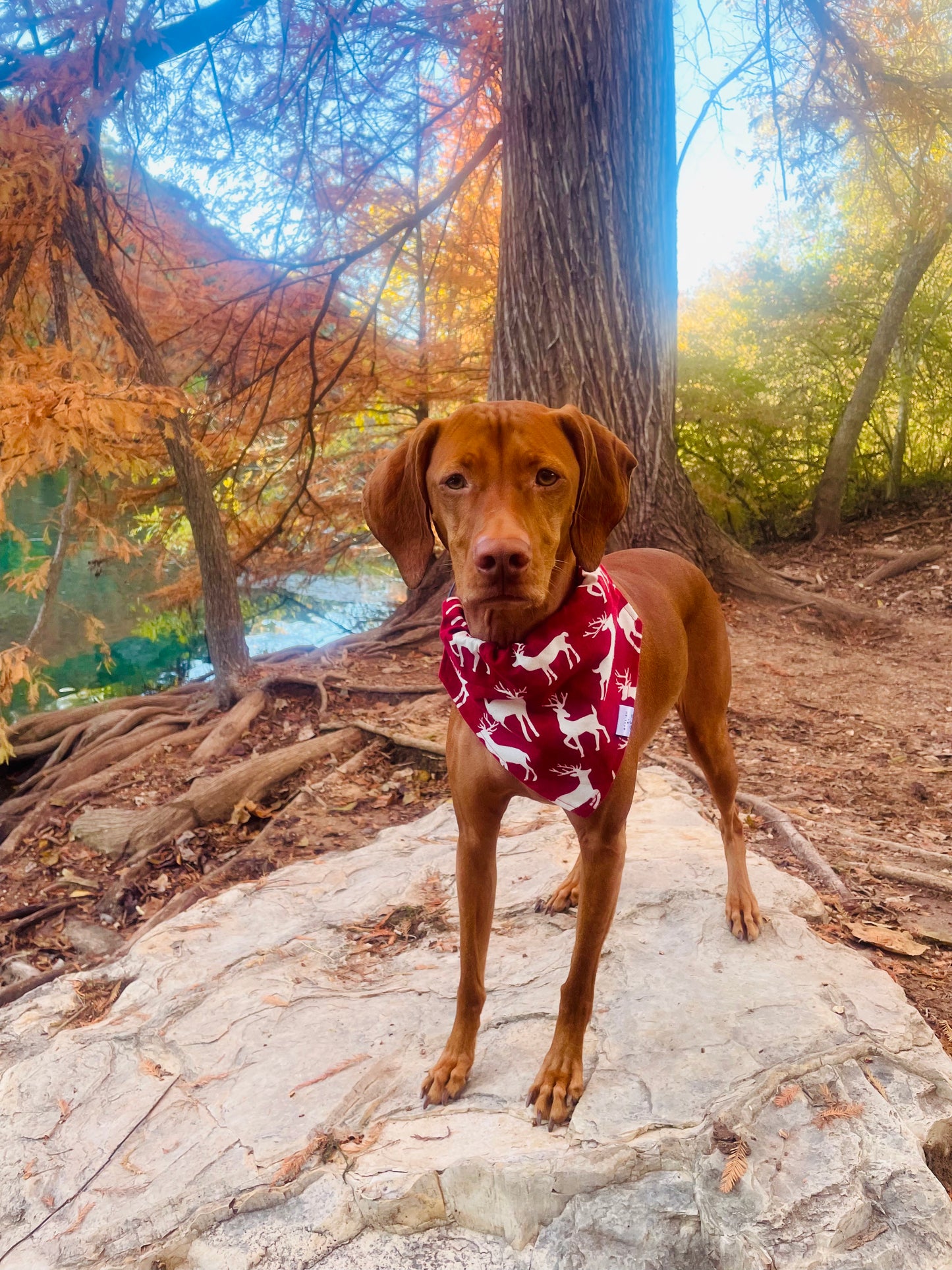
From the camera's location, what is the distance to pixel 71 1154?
7.20 feet

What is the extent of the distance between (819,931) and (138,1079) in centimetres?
218

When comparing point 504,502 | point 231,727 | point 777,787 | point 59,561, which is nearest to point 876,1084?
point 504,502

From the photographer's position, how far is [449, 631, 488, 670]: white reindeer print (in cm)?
214

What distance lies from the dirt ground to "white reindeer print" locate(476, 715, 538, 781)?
4.67ft

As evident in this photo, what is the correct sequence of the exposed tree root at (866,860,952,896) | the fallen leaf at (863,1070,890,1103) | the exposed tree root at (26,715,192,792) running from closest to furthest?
the fallen leaf at (863,1070,890,1103), the exposed tree root at (866,860,952,896), the exposed tree root at (26,715,192,792)

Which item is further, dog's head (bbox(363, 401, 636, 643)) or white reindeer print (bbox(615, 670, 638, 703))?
white reindeer print (bbox(615, 670, 638, 703))

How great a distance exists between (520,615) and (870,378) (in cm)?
894

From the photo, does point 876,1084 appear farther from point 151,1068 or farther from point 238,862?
point 238,862

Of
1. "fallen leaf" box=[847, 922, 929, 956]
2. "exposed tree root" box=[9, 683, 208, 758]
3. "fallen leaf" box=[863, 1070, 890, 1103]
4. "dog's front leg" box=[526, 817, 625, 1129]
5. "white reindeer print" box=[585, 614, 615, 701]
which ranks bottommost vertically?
"exposed tree root" box=[9, 683, 208, 758]

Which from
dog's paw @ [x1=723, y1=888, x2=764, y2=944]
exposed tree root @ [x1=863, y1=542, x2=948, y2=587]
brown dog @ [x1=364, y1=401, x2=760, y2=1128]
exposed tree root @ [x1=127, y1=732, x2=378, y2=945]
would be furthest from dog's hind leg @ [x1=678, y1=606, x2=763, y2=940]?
Result: exposed tree root @ [x1=863, y1=542, x2=948, y2=587]

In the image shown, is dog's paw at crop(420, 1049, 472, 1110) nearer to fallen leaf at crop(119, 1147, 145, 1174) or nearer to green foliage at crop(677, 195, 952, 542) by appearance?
fallen leaf at crop(119, 1147, 145, 1174)

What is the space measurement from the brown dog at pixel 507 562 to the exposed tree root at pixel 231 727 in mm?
3640

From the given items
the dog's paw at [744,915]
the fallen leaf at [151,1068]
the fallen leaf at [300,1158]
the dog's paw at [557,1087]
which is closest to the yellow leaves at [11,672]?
the fallen leaf at [151,1068]

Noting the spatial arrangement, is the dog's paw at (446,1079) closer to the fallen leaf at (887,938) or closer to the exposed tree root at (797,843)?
the fallen leaf at (887,938)
